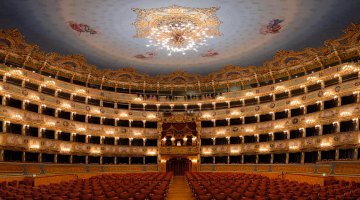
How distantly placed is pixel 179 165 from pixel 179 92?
8765mm

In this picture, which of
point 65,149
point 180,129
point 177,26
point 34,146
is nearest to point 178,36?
point 177,26

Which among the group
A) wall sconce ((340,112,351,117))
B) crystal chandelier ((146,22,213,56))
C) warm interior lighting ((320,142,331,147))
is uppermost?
crystal chandelier ((146,22,213,56))

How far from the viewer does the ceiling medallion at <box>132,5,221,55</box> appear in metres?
21.3

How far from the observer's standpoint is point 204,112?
1463 inches

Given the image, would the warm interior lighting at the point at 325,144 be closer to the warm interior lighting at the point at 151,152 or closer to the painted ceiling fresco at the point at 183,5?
the painted ceiling fresco at the point at 183,5

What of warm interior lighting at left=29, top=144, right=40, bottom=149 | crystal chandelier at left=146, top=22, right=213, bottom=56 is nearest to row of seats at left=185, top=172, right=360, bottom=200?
crystal chandelier at left=146, top=22, right=213, bottom=56

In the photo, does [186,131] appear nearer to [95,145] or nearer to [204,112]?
[204,112]

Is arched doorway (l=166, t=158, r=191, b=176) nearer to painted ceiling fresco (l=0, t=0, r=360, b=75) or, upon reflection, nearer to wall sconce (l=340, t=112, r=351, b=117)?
painted ceiling fresco (l=0, t=0, r=360, b=75)

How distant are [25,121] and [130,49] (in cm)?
1081

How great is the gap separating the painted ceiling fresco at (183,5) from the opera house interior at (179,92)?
0.40 feet

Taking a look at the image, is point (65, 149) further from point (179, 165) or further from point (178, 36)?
point (178, 36)

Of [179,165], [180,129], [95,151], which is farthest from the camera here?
[179,165]

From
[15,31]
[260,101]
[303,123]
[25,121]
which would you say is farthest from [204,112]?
[15,31]

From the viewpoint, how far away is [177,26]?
2317 centimetres
